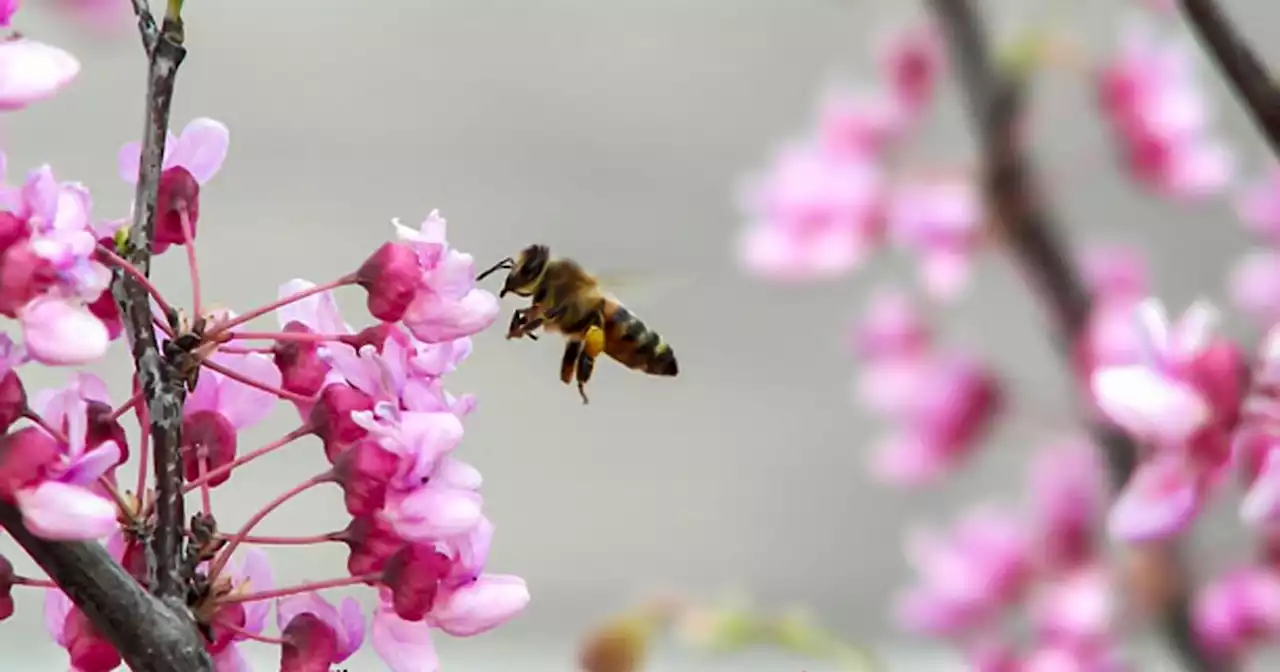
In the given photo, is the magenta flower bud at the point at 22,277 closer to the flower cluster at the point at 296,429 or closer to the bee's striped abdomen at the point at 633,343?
the flower cluster at the point at 296,429

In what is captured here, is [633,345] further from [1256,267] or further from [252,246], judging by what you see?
[252,246]

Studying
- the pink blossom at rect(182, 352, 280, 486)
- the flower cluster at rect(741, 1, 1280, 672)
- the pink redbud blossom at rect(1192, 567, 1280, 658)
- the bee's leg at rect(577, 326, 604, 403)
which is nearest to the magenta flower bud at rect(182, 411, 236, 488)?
the pink blossom at rect(182, 352, 280, 486)

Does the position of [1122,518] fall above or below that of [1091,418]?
below

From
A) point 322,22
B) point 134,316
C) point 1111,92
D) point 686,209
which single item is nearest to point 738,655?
point 686,209

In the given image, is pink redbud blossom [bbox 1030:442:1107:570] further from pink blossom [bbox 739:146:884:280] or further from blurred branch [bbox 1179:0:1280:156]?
blurred branch [bbox 1179:0:1280:156]

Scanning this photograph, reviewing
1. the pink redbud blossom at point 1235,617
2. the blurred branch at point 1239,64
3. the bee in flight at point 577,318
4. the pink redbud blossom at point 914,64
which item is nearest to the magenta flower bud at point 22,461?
the bee in flight at point 577,318
